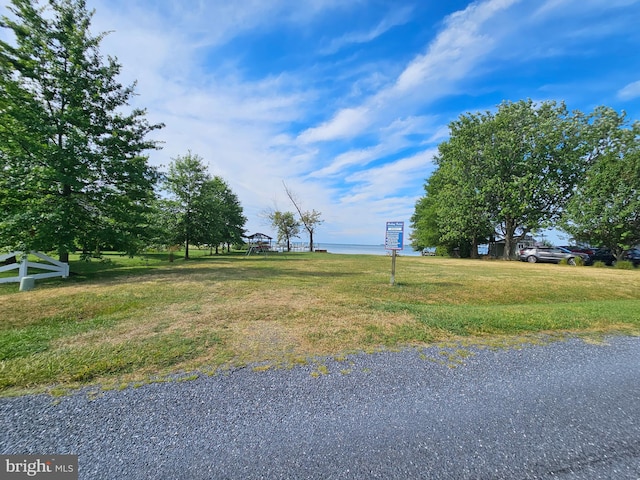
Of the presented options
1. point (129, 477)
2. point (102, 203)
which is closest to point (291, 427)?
point (129, 477)

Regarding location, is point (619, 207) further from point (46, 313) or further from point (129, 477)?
point (46, 313)

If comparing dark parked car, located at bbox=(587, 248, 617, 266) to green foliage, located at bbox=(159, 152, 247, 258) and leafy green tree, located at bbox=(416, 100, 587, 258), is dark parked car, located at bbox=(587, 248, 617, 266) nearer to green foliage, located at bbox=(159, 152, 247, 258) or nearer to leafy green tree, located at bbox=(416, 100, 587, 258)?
leafy green tree, located at bbox=(416, 100, 587, 258)

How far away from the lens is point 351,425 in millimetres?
2031

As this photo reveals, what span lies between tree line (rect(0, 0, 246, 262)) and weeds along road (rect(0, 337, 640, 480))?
8.45 m

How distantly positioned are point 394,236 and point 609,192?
2152 centimetres

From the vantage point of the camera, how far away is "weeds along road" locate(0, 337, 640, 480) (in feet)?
5.45

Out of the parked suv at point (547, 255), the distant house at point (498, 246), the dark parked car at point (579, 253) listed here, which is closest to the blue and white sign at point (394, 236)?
the parked suv at point (547, 255)

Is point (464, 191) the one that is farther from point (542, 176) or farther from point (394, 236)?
point (394, 236)

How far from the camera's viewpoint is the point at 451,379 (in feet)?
9.04

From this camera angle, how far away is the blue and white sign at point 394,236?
28.2ft

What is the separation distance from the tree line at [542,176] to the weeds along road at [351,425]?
78.4ft

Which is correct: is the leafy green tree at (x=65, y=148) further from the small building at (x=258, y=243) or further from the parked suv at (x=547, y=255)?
the parked suv at (x=547, y=255)

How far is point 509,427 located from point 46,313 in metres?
7.20

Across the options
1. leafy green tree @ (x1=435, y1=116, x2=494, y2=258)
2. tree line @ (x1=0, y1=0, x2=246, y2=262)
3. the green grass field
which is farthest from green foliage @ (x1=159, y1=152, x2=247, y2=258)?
leafy green tree @ (x1=435, y1=116, x2=494, y2=258)
